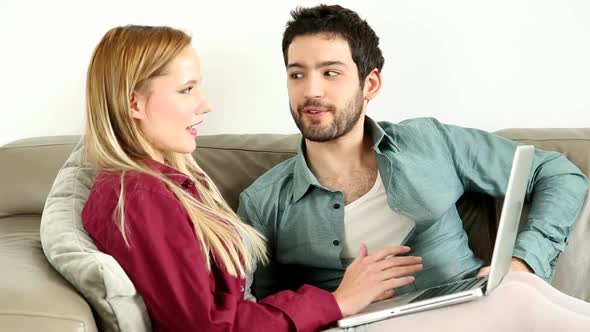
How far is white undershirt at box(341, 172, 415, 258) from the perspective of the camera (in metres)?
1.95

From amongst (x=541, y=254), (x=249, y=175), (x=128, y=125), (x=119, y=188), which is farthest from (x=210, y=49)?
(x=541, y=254)

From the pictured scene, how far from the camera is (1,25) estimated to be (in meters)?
2.30

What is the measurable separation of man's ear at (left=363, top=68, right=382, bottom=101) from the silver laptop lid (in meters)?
0.51

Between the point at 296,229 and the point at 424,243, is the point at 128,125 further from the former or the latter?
A: the point at 424,243

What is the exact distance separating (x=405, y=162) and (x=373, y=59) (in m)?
0.27

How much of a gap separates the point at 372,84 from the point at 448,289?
58cm

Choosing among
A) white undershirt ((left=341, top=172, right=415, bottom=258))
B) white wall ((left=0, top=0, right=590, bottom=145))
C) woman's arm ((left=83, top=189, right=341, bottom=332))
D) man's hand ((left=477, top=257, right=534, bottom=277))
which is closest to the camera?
woman's arm ((left=83, top=189, right=341, bottom=332))

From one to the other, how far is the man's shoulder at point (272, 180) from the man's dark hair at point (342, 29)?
26 centimetres

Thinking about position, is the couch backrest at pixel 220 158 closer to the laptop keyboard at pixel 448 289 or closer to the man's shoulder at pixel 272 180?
the man's shoulder at pixel 272 180

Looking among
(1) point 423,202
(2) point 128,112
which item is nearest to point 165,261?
(2) point 128,112

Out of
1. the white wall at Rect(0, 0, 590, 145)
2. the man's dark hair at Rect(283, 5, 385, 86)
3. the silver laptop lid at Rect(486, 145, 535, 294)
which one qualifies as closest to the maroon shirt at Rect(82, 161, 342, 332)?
the silver laptop lid at Rect(486, 145, 535, 294)

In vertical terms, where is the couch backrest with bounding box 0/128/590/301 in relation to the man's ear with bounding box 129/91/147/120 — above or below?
below

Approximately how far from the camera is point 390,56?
225cm

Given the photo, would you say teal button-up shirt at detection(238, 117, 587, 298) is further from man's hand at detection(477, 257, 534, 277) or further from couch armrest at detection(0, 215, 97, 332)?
couch armrest at detection(0, 215, 97, 332)
